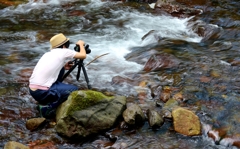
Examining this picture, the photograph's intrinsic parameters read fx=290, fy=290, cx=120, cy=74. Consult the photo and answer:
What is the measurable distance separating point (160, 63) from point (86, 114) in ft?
11.7

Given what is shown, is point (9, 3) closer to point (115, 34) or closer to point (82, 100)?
point (115, 34)

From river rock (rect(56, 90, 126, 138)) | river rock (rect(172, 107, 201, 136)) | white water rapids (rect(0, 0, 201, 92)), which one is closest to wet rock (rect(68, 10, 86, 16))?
white water rapids (rect(0, 0, 201, 92))

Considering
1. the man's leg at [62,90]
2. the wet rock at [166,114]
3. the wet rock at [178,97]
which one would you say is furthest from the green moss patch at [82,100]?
the wet rock at [178,97]

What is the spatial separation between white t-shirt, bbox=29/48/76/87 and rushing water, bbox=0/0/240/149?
2.85ft

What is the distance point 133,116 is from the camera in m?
5.49

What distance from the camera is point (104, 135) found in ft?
17.7

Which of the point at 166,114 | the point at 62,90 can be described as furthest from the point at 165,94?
the point at 62,90

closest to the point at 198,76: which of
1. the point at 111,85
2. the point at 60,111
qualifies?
the point at 111,85

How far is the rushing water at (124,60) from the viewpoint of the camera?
17.9 feet

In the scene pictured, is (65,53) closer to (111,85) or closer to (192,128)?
(111,85)

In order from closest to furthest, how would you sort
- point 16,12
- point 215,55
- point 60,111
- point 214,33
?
point 60,111 < point 215,55 < point 214,33 < point 16,12

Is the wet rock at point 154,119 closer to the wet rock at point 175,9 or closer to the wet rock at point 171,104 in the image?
the wet rock at point 171,104

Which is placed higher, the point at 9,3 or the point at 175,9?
the point at 175,9

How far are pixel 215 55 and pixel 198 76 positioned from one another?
1720 millimetres
